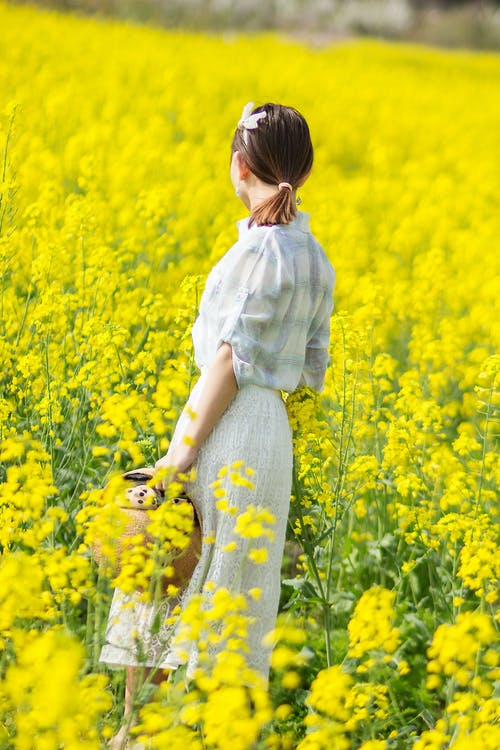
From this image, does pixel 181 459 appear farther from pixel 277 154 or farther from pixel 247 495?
pixel 277 154

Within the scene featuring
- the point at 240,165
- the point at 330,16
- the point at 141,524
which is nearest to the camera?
the point at 141,524

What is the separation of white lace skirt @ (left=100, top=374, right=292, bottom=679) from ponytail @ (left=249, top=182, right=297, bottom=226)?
0.37 m

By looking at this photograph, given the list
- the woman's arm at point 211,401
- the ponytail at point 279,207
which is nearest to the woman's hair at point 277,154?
the ponytail at point 279,207

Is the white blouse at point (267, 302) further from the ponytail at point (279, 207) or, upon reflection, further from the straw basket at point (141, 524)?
the straw basket at point (141, 524)

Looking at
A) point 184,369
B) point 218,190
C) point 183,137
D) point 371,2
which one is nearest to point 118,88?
point 183,137

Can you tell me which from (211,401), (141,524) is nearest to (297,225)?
(211,401)

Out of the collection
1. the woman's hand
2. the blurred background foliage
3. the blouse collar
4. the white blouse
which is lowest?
the blurred background foliage

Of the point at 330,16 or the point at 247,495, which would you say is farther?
the point at 330,16

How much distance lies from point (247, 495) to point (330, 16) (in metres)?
30.7

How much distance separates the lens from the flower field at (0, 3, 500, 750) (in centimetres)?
211

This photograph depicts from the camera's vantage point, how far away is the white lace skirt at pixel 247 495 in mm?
2494

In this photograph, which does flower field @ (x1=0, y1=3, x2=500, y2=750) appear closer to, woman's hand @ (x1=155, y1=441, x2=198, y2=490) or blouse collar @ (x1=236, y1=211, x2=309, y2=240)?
woman's hand @ (x1=155, y1=441, x2=198, y2=490)

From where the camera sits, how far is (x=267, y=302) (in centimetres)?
246

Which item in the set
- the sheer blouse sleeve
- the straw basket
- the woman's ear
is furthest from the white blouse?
the straw basket
